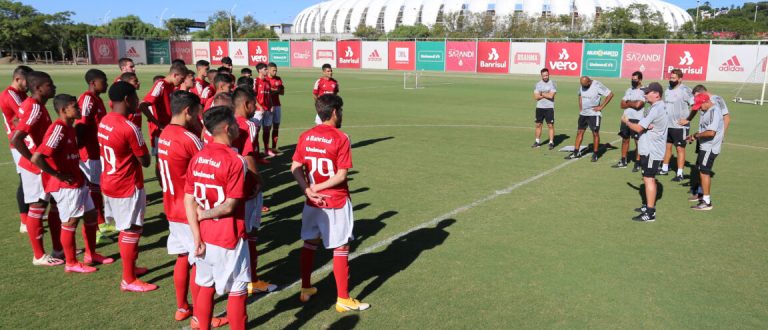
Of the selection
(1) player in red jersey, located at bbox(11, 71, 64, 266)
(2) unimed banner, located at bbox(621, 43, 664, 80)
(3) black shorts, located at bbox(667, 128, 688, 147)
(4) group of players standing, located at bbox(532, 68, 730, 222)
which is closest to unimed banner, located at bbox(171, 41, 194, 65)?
(2) unimed banner, located at bbox(621, 43, 664, 80)

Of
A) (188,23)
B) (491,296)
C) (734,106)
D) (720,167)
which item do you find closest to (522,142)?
(720,167)

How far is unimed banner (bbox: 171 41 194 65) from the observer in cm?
6494

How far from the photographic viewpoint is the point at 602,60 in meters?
43.0

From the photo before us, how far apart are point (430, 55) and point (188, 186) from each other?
49.7 metres

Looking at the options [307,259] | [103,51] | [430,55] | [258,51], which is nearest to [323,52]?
[258,51]

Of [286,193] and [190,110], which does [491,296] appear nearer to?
[190,110]

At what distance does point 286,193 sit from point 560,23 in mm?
81880

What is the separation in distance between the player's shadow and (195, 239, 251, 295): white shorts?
1042 millimetres

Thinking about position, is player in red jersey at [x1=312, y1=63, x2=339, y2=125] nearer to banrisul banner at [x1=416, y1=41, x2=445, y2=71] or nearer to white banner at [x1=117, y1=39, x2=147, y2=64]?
banrisul banner at [x1=416, y1=41, x2=445, y2=71]

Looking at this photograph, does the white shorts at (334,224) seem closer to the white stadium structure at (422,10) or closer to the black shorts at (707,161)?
the black shorts at (707,161)

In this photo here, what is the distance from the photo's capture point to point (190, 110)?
4793mm

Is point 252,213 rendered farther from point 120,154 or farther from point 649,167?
point 649,167

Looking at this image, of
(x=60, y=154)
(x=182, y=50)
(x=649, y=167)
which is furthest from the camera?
(x=182, y=50)

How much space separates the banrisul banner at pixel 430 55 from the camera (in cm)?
5156
